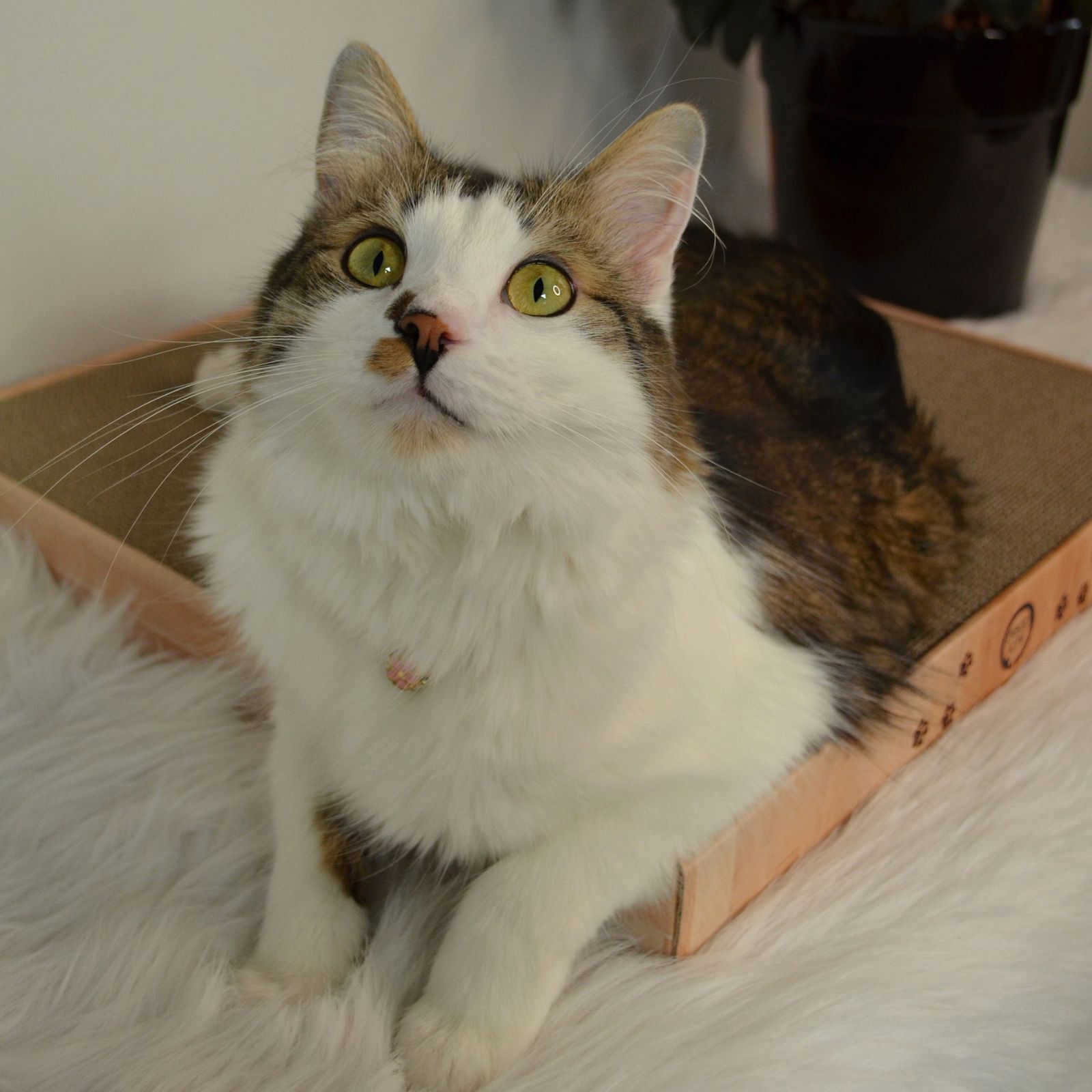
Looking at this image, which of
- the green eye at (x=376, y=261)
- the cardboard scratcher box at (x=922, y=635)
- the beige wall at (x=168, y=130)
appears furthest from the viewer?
the beige wall at (x=168, y=130)

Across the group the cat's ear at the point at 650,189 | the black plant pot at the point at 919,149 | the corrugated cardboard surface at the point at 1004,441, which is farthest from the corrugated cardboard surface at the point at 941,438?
the cat's ear at the point at 650,189

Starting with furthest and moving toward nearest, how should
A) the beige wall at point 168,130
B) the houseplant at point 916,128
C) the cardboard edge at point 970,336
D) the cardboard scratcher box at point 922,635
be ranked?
the houseplant at point 916,128, the cardboard edge at point 970,336, the beige wall at point 168,130, the cardboard scratcher box at point 922,635

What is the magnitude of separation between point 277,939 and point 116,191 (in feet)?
4.10

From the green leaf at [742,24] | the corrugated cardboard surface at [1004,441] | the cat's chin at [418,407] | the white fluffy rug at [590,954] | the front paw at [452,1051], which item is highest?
the cat's chin at [418,407]

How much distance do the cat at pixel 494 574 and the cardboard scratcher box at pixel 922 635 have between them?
8 cm

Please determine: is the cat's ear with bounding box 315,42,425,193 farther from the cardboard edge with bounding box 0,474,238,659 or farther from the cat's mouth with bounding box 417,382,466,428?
the cardboard edge with bounding box 0,474,238,659

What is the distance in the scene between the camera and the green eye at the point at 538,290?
0.83 meters

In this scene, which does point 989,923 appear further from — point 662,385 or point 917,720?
point 662,385

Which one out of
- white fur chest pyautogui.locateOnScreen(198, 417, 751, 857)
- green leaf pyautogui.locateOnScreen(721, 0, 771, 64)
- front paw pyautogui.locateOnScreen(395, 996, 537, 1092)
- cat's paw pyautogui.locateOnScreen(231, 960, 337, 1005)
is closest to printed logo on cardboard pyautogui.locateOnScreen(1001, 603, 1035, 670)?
white fur chest pyautogui.locateOnScreen(198, 417, 751, 857)

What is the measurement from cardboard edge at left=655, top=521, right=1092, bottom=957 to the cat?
0.03m

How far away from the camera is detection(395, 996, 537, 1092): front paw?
35.9 inches

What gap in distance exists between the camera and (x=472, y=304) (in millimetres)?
782

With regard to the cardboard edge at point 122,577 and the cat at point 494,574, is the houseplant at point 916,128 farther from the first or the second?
the cardboard edge at point 122,577

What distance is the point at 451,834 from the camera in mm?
975
